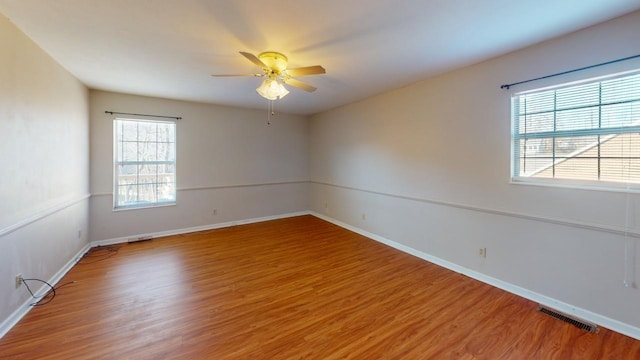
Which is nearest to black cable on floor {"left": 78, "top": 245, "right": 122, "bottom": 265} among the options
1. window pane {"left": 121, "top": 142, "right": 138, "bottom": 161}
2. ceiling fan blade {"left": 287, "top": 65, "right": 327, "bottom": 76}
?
window pane {"left": 121, "top": 142, "right": 138, "bottom": 161}

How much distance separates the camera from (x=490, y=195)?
113 inches

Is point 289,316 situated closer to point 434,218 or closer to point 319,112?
point 434,218

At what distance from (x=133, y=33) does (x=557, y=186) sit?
4.12 meters

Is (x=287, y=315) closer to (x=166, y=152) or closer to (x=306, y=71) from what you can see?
(x=306, y=71)

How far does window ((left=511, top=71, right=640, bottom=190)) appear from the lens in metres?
2.03

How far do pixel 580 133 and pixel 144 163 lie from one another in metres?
5.93

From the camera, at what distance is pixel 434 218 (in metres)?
3.48

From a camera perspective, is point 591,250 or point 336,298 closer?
point 591,250

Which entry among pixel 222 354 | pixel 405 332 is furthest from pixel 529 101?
pixel 222 354

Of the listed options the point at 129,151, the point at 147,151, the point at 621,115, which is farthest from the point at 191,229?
the point at 621,115

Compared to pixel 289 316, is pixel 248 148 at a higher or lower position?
higher

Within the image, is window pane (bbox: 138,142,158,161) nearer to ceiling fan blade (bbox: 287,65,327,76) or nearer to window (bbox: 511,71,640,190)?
ceiling fan blade (bbox: 287,65,327,76)

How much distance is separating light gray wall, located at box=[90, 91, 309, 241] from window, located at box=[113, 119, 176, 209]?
0.12 metres

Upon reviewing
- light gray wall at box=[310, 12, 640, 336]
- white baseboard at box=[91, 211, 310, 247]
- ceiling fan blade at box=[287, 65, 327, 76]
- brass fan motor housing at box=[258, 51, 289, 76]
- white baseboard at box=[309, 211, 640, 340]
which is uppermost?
brass fan motor housing at box=[258, 51, 289, 76]
